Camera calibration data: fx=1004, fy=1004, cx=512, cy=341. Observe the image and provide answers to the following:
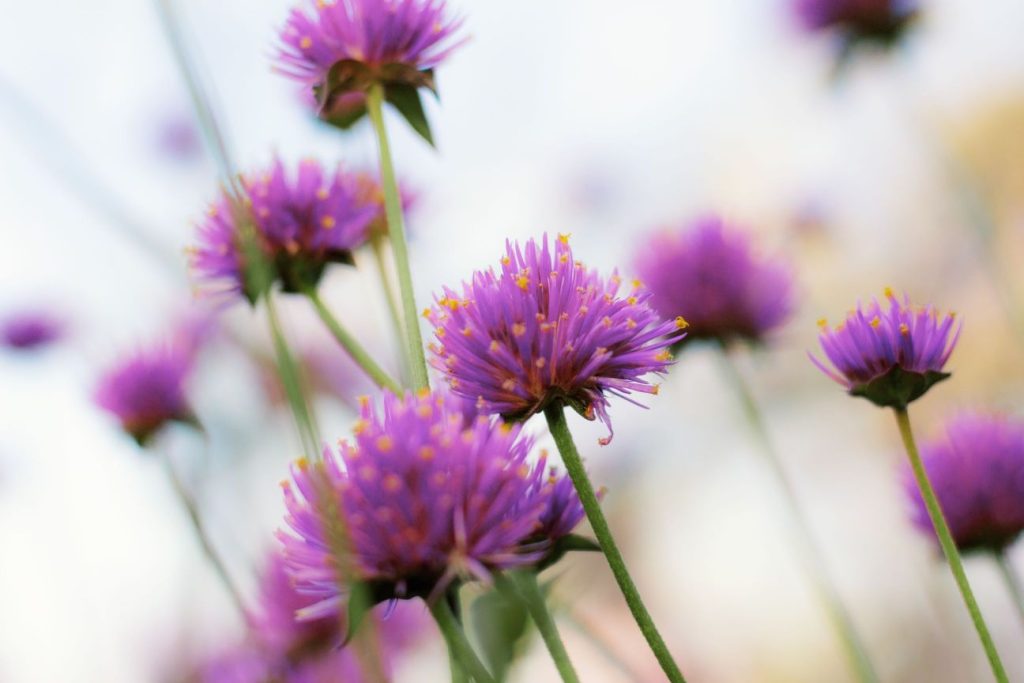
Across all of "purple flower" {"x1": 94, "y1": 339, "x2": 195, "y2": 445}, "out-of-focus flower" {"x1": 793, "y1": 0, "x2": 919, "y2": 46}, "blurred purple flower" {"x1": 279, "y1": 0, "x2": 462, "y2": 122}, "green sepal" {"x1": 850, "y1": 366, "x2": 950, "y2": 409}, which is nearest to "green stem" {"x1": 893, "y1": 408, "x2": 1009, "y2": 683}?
"green sepal" {"x1": 850, "y1": 366, "x2": 950, "y2": 409}

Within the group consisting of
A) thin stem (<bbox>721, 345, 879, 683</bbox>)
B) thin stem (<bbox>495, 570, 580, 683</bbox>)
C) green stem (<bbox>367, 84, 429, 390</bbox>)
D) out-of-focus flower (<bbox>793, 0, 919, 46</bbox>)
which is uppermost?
out-of-focus flower (<bbox>793, 0, 919, 46</bbox>)

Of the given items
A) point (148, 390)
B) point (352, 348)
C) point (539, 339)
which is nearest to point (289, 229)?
point (352, 348)

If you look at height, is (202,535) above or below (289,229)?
below

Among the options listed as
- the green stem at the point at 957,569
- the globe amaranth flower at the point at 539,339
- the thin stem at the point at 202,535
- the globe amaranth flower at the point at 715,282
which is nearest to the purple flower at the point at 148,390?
the thin stem at the point at 202,535

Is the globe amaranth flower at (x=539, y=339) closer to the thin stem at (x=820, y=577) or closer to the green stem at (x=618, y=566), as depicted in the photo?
the green stem at (x=618, y=566)

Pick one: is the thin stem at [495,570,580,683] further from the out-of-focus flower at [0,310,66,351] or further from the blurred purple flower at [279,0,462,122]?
the out-of-focus flower at [0,310,66,351]

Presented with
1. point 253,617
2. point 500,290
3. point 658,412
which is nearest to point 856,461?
point 658,412

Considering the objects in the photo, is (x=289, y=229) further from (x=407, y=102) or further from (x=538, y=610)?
(x=538, y=610)
